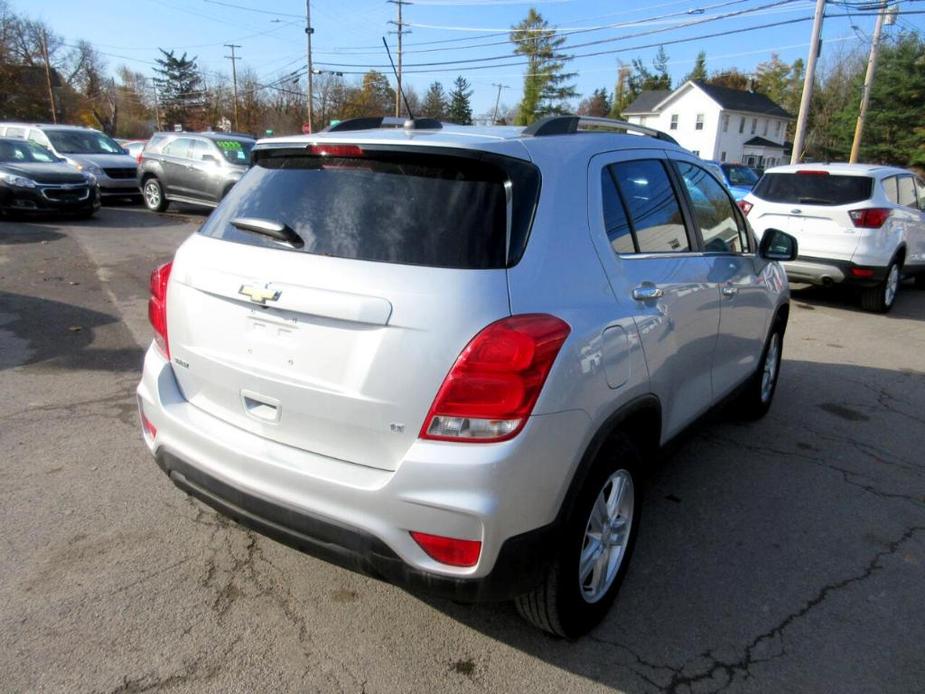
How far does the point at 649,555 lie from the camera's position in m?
3.24

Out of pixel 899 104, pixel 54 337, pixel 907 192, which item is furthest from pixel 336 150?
pixel 899 104

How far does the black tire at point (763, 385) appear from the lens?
470 centimetres

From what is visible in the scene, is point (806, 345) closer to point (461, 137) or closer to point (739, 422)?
point (739, 422)

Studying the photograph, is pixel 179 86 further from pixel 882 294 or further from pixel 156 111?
pixel 882 294

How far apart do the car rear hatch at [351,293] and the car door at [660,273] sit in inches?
20.4

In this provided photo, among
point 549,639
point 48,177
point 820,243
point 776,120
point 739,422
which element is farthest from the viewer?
point 776,120

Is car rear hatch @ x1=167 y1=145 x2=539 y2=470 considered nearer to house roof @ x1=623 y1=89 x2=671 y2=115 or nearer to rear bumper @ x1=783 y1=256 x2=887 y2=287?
rear bumper @ x1=783 y1=256 x2=887 y2=287

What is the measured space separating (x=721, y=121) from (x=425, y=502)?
212ft

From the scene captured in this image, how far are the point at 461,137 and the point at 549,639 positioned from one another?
1939 millimetres

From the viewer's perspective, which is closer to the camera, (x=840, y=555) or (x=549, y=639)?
(x=549, y=639)

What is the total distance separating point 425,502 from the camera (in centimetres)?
208

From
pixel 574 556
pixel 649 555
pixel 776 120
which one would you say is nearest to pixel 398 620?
pixel 574 556

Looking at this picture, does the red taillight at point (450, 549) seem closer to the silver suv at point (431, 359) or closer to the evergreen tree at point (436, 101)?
the silver suv at point (431, 359)

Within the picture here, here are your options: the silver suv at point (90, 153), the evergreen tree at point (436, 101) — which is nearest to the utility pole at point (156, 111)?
the evergreen tree at point (436, 101)
